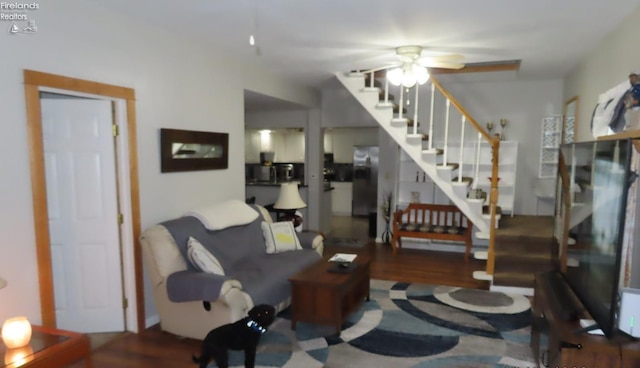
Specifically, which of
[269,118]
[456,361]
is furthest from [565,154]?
[269,118]

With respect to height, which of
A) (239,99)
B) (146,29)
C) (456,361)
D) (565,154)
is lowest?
(456,361)

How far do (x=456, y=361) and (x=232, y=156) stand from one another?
312cm

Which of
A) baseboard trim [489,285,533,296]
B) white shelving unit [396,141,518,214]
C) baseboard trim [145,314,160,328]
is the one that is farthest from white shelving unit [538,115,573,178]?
baseboard trim [145,314,160,328]

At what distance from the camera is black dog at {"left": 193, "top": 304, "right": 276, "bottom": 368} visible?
95.9 inches

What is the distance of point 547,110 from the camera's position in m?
5.75

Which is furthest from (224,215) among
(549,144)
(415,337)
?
(549,144)

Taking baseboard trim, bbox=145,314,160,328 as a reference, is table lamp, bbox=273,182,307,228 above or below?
above

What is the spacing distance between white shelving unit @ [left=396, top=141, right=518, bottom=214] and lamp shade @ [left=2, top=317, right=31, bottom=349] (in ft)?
16.5

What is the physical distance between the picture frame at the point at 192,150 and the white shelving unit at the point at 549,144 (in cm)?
463

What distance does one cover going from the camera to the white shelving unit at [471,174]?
5.77 metres

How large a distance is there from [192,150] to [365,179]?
5.78m

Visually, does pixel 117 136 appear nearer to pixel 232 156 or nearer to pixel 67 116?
pixel 67 116

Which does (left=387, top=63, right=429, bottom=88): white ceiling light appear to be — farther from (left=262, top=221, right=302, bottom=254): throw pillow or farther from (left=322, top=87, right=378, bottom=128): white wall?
(left=322, top=87, right=378, bottom=128): white wall

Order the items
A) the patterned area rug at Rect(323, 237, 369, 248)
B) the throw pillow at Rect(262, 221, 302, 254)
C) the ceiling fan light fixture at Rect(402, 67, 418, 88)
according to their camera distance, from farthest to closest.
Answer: the patterned area rug at Rect(323, 237, 369, 248), the throw pillow at Rect(262, 221, 302, 254), the ceiling fan light fixture at Rect(402, 67, 418, 88)
